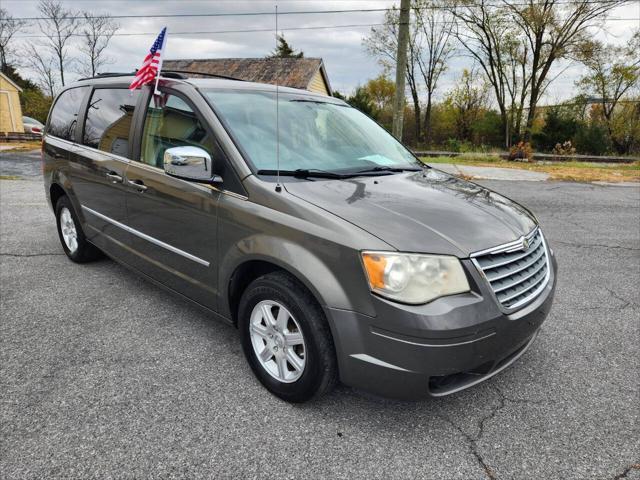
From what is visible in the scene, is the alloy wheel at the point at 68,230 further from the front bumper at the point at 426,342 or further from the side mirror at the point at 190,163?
the front bumper at the point at 426,342

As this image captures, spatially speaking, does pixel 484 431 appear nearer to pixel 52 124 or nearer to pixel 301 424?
pixel 301 424

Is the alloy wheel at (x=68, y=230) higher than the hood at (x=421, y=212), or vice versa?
the hood at (x=421, y=212)

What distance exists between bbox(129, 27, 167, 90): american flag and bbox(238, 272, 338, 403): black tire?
70.7 inches

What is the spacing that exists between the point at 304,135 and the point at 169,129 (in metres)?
0.92

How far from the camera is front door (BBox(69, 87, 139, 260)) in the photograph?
340 cm

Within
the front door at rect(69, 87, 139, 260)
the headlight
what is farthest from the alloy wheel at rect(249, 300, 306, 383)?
the front door at rect(69, 87, 139, 260)

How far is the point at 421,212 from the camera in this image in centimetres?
229

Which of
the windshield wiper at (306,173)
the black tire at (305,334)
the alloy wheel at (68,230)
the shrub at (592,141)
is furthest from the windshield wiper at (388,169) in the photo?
the shrub at (592,141)

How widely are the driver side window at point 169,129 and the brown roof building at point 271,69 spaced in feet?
73.7

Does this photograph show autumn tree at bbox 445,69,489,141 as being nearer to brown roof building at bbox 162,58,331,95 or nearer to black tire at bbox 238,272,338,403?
brown roof building at bbox 162,58,331,95

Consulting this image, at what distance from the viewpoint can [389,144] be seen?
11.6 feet

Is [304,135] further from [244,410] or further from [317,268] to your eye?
[244,410]

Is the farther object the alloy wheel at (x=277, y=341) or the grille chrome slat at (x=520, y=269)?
the alloy wheel at (x=277, y=341)

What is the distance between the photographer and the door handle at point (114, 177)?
11.0 ft
